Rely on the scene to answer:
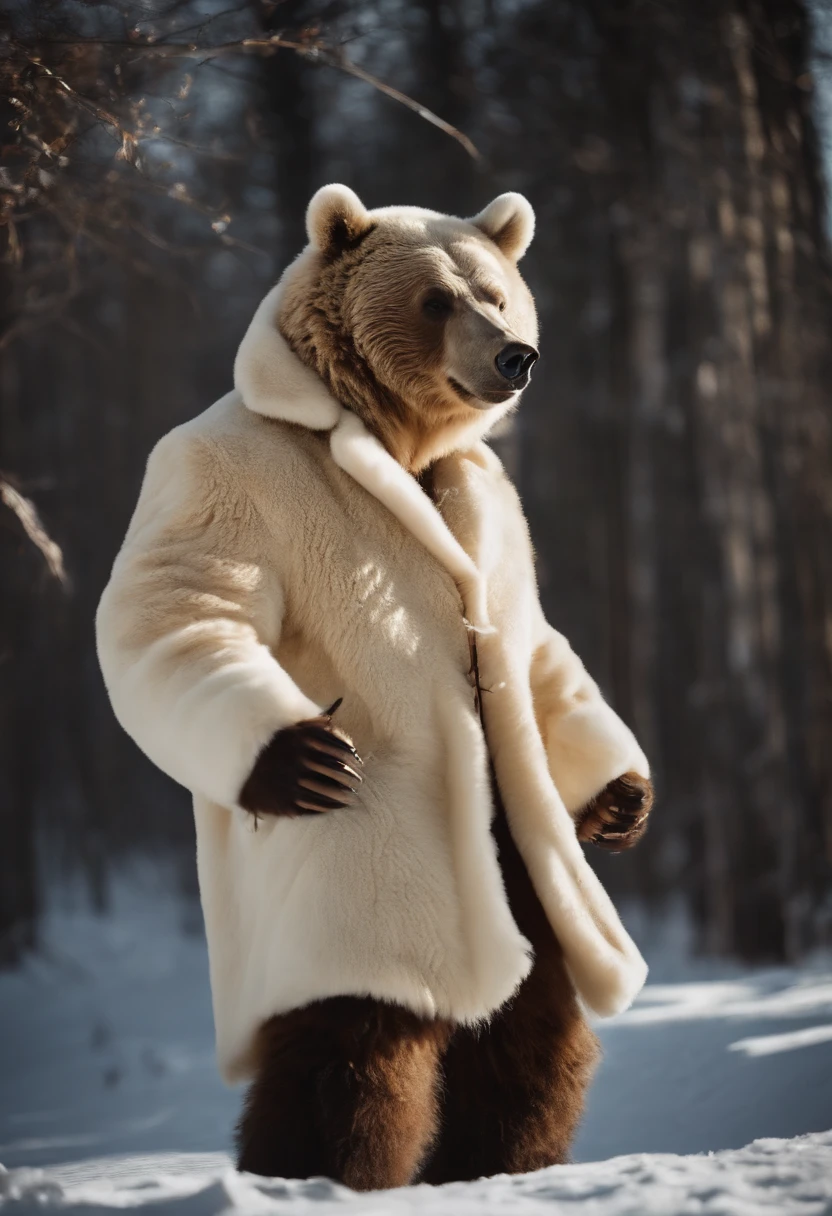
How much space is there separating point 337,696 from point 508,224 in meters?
1.15

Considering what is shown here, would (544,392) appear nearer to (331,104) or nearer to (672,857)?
(331,104)

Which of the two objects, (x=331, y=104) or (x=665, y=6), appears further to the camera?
(x=331, y=104)

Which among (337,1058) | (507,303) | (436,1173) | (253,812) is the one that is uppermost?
(507,303)

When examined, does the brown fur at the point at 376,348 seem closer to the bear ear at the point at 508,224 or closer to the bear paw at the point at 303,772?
the bear ear at the point at 508,224

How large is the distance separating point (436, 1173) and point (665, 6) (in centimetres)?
713

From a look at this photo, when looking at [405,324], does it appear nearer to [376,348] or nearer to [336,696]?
[376,348]

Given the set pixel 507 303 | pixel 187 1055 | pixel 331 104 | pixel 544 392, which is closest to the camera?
pixel 507 303

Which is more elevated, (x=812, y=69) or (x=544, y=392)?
(x=812, y=69)

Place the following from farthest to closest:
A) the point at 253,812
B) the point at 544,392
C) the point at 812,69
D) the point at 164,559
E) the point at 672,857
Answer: the point at 672,857, the point at 544,392, the point at 812,69, the point at 164,559, the point at 253,812

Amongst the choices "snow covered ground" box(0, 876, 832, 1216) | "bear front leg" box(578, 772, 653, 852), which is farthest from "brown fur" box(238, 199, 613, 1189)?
"bear front leg" box(578, 772, 653, 852)

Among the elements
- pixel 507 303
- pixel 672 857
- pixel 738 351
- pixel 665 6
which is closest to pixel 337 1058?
pixel 507 303

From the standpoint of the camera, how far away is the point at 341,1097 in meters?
2.10

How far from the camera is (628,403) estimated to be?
31.1 ft

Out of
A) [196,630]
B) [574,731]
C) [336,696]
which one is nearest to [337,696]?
[336,696]
